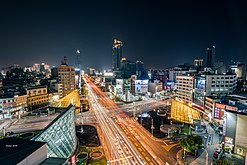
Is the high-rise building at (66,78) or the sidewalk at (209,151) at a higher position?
the high-rise building at (66,78)

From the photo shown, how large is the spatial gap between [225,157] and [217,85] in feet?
157

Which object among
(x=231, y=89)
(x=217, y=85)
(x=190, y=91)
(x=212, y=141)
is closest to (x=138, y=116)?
(x=212, y=141)

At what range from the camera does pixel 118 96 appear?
361ft

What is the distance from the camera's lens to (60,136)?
33.3m

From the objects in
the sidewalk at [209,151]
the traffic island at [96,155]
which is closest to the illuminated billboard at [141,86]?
the sidewalk at [209,151]

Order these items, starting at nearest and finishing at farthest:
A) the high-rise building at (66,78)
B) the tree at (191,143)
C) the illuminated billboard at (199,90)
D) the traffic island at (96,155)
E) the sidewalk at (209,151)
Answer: the sidewalk at (209,151)
the tree at (191,143)
the traffic island at (96,155)
the illuminated billboard at (199,90)
the high-rise building at (66,78)

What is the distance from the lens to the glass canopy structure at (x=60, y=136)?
94.1 ft

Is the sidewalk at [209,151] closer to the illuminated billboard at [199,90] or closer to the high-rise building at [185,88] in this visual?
the illuminated billboard at [199,90]

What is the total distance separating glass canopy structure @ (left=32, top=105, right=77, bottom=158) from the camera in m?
28.7

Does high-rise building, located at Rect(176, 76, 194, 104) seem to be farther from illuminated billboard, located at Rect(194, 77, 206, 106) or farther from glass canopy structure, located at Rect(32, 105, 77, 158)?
glass canopy structure, located at Rect(32, 105, 77, 158)

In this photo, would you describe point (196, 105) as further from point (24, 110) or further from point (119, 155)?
point (24, 110)

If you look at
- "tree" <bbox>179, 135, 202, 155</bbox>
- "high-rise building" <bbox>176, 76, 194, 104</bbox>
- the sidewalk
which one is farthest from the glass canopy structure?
"high-rise building" <bbox>176, 76, 194, 104</bbox>

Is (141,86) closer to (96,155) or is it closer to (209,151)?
(209,151)

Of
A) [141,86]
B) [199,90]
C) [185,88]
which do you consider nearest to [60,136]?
[199,90]
